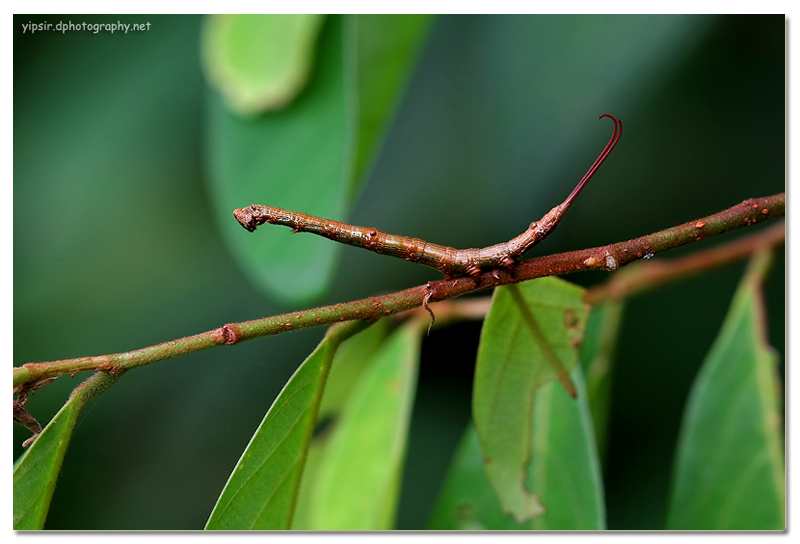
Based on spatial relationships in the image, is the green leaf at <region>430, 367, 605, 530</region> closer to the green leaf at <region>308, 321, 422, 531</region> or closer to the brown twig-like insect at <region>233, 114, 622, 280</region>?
the green leaf at <region>308, 321, 422, 531</region>

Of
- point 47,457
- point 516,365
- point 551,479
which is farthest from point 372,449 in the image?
point 47,457

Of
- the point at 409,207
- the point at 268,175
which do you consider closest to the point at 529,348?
the point at 268,175

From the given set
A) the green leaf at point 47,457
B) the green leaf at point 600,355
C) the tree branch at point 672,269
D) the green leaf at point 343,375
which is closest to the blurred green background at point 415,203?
the green leaf at point 343,375

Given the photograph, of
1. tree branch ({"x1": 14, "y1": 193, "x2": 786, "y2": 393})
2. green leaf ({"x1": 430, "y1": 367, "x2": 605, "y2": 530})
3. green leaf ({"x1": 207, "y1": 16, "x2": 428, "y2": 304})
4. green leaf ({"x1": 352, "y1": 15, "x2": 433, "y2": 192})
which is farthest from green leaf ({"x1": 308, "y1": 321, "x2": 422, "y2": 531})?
tree branch ({"x1": 14, "y1": 193, "x2": 786, "y2": 393})

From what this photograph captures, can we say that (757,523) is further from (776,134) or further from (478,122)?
(478,122)

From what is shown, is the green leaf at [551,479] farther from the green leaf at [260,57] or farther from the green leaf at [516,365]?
the green leaf at [260,57]

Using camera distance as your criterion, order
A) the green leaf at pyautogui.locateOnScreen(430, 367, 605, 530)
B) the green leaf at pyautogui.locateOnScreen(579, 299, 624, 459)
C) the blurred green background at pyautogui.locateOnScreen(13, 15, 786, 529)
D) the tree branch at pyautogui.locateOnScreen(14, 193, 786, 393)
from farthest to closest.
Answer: the blurred green background at pyautogui.locateOnScreen(13, 15, 786, 529) < the green leaf at pyautogui.locateOnScreen(579, 299, 624, 459) < the green leaf at pyautogui.locateOnScreen(430, 367, 605, 530) < the tree branch at pyautogui.locateOnScreen(14, 193, 786, 393)
